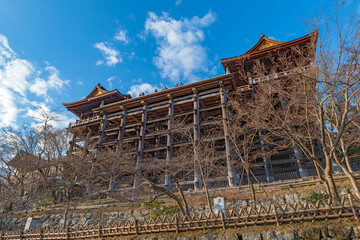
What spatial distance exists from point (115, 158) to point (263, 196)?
12515 millimetres

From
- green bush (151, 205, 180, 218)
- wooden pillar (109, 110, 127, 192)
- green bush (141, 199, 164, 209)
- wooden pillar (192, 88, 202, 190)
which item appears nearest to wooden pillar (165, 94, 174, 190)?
wooden pillar (192, 88, 202, 190)

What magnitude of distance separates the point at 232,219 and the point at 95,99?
2878 centimetres

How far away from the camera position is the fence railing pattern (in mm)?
6664

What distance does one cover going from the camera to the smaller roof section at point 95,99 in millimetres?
30938

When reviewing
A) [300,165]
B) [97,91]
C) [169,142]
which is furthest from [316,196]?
[97,91]

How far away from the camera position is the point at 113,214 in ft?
49.2

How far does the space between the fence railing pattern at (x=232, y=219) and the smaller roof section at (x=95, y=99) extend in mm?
22372

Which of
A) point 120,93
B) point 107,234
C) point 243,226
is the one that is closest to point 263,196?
point 243,226

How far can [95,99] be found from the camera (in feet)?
103

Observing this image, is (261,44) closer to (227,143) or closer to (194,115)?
(194,115)

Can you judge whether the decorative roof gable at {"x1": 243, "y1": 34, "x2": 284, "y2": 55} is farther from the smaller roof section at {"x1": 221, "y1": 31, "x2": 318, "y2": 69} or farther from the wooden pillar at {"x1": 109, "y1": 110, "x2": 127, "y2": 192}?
the wooden pillar at {"x1": 109, "y1": 110, "x2": 127, "y2": 192}

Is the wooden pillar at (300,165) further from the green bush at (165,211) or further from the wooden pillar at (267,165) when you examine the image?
the green bush at (165,211)

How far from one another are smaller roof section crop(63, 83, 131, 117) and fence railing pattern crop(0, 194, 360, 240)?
22.4 metres

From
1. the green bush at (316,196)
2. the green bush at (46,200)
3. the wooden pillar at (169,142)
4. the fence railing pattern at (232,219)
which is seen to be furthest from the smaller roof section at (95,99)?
the green bush at (316,196)
